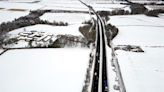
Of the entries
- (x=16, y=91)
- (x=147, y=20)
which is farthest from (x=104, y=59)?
(x=147, y=20)

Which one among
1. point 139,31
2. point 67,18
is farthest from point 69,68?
point 67,18

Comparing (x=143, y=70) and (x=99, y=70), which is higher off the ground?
(x=99, y=70)

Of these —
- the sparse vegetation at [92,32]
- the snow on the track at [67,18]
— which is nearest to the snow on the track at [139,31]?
the sparse vegetation at [92,32]

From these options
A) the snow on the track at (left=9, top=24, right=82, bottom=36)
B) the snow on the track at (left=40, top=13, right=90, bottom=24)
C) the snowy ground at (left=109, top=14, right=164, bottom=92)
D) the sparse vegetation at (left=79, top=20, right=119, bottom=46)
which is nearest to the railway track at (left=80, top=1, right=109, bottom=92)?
the sparse vegetation at (left=79, top=20, right=119, bottom=46)

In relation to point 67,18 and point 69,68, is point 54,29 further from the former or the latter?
point 69,68

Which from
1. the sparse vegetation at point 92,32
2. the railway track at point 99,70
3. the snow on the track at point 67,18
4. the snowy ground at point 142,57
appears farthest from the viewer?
the snow on the track at point 67,18

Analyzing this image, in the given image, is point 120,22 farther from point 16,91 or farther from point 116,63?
point 16,91

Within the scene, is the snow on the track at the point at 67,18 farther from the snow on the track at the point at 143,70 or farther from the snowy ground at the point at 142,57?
the snow on the track at the point at 143,70
